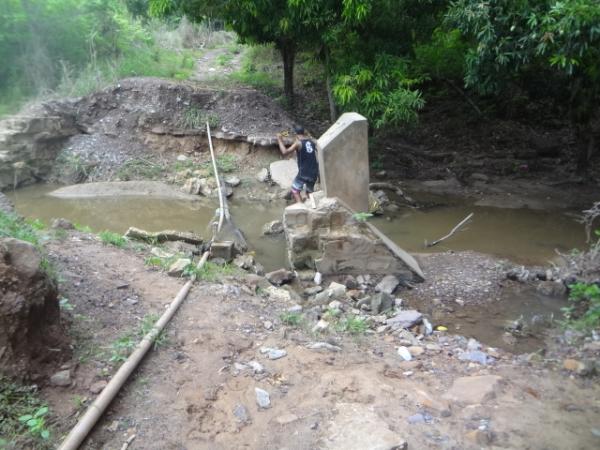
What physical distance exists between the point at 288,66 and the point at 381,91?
4.87m

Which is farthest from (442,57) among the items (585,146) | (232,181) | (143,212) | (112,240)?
(112,240)

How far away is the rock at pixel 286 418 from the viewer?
3328 mm

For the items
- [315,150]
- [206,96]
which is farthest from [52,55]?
[315,150]

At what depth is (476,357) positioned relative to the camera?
4.36 metres

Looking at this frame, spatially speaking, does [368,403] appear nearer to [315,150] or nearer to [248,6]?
[315,150]

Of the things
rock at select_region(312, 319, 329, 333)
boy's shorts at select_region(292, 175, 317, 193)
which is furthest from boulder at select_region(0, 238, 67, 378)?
boy's shorts at select_region(292, 175, 317, 193)

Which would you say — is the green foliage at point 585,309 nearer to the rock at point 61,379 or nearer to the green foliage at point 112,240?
the rock at point 61,379

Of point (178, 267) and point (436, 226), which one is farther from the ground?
point (178, 267)

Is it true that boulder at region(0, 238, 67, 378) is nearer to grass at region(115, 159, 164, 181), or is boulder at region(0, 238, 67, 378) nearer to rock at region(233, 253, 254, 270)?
rock at region(233, 253, 254, 270)

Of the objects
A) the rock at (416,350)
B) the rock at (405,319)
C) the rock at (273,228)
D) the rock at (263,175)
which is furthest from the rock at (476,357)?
the rock at (263,175)

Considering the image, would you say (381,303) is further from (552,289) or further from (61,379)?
(61,379)

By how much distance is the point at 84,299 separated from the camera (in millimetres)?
4387

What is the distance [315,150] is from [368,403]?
5025 millimetres

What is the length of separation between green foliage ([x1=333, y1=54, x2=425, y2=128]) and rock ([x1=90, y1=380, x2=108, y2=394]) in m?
6.69
